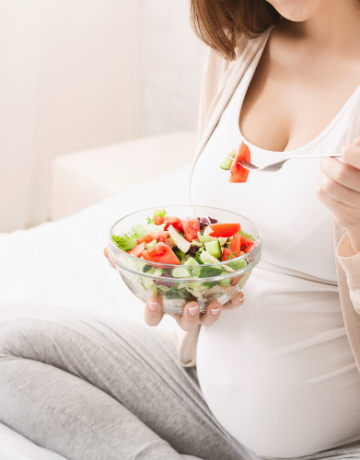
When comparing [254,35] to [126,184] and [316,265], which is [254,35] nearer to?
[316,265]

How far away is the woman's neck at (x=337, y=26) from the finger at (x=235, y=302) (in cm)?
49

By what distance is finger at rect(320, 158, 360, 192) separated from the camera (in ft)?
1.97

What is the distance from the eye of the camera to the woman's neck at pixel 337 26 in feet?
3.05

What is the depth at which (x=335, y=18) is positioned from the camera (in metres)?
0.94

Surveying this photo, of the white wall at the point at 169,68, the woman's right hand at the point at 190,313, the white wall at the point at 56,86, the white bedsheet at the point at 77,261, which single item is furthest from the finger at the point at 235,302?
the white wall at the point at 56,86

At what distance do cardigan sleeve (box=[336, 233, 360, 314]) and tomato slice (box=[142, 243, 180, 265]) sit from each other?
0.79ft

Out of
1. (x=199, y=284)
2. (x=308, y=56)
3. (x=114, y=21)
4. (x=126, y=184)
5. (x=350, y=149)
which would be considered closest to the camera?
(x=350, y=149)

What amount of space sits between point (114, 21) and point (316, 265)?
2587mm

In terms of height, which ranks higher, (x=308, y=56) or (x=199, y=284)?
(x=308, y=56)

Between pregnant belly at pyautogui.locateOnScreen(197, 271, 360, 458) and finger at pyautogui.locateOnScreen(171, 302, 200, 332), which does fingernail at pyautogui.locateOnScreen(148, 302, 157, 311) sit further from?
A: pregnant belly at pyautogui.locateOnScreen(197, 271, 360, 458)

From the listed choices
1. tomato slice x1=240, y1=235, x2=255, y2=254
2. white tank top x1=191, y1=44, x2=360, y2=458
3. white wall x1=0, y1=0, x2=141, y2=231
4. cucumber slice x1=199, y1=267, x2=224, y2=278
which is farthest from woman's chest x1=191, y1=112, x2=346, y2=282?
→ white wall x1=0, y1=0, x2=141, y2=231

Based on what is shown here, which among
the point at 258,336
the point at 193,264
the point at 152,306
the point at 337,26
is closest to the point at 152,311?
the point at 152,306

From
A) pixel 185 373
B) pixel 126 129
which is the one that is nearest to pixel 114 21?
pixel 126 129

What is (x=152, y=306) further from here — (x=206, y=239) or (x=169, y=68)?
(x=169, y=68)
